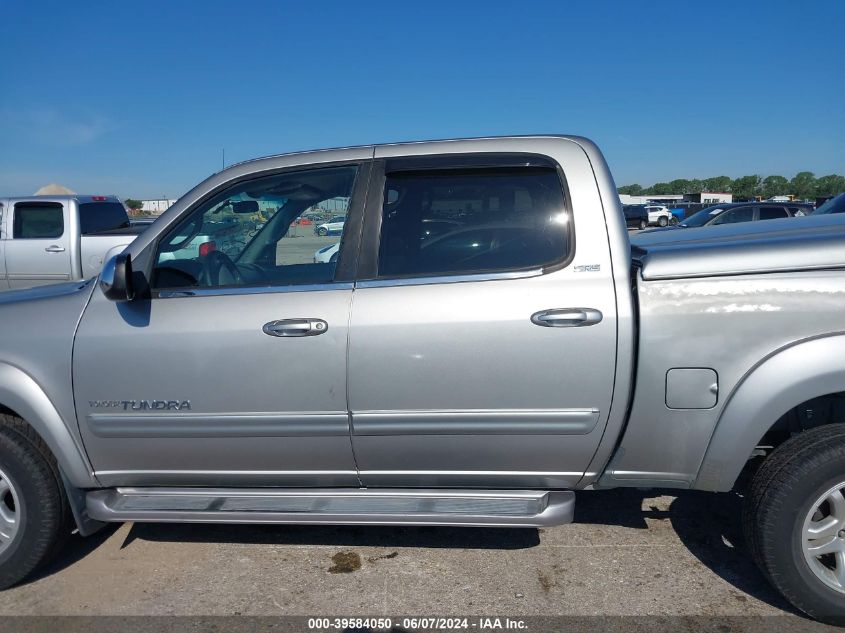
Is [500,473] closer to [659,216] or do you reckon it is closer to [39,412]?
[39,412]

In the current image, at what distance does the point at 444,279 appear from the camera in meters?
2.65

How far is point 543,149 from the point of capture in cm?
276

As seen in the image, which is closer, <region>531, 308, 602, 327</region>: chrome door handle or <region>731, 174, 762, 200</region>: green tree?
<region>531, 308, 602, 327</region>: chrome door handle

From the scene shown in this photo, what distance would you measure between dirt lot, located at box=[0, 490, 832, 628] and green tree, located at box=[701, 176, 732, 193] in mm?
111983

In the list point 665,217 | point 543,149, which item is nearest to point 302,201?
point 543,149

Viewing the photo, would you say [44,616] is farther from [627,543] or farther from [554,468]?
[627,543]

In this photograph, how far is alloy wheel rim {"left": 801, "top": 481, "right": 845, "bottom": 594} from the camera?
99.8 inches

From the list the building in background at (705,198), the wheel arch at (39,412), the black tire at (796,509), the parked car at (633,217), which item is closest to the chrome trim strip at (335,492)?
the wheel arch at (39,412)

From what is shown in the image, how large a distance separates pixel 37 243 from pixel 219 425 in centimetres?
803

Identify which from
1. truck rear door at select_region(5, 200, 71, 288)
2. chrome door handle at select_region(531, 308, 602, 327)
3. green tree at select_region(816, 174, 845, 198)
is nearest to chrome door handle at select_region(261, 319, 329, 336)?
chrome door handle at select_region(531, 308, 602, 327)

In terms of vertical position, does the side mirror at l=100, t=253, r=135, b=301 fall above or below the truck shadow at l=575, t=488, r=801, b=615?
above

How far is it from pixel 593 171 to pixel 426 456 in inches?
54.6

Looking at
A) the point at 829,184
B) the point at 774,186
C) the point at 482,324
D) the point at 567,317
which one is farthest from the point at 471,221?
the point at 774,186

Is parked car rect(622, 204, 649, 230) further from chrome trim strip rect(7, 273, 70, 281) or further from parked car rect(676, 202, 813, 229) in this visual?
chrome trim strip rect(7, 273, 70, 281)
